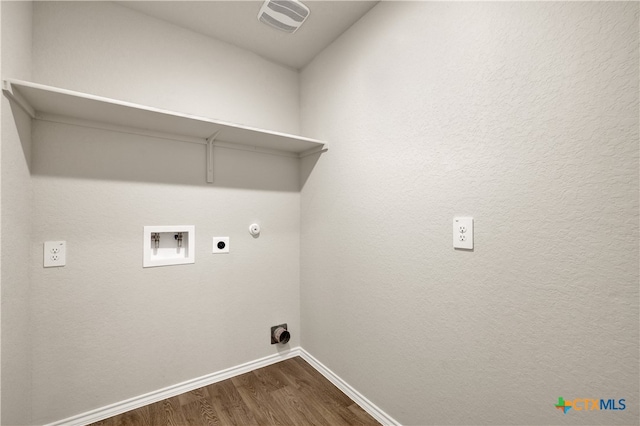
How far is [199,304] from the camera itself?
5.76 ft

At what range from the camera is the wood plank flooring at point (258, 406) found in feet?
4.79

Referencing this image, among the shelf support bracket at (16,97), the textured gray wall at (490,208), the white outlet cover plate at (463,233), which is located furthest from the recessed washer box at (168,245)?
the white outlet cover plate at (463,233)

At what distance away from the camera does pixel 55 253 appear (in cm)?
135

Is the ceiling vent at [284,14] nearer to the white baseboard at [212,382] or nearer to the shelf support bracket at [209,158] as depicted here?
the shelf support bracket at [209,158]

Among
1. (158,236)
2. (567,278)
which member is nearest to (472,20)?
(567,278)

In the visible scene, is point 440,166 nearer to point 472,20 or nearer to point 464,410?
point 472,20

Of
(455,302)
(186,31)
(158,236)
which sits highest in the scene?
(186,31)

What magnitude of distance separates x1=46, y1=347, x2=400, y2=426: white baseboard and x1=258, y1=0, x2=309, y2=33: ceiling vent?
2.35 metres

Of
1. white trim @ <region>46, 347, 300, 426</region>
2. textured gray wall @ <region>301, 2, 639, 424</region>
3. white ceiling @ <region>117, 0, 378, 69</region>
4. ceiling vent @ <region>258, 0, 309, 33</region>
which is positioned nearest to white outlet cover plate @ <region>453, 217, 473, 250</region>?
textured gray wall @ <region>301, 2, 639, 424</region>

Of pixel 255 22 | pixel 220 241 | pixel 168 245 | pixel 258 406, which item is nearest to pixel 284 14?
pixel 255 22

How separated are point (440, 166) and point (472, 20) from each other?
0.61 m

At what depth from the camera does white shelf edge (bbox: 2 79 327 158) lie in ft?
3.60

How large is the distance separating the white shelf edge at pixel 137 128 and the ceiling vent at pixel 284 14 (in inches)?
26.9

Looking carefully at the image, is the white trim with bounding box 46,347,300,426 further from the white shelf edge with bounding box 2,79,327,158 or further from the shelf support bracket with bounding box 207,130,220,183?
the white shelf edge with bounding box 2,79,327,158
